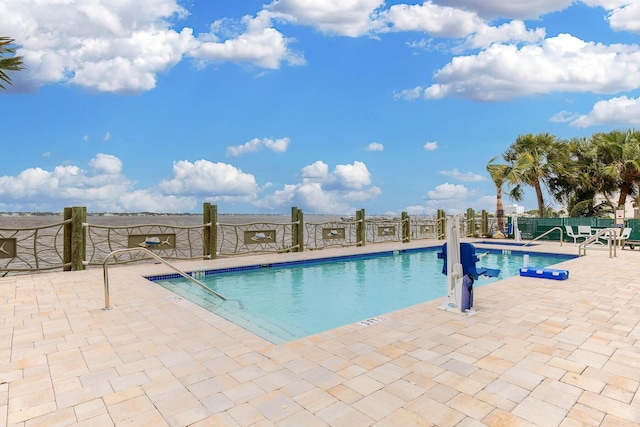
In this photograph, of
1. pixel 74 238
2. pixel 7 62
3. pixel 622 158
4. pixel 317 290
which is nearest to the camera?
pixel 7 62

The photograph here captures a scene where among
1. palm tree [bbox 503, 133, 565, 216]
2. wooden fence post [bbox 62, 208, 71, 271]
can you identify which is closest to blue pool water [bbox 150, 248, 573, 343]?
wooden fence post [bbox 62, 208, 71, 271]

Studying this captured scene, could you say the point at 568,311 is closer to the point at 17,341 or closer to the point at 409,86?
the point at 17,341

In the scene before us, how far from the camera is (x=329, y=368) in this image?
2.99 m

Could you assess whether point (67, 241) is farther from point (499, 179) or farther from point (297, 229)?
point (499, 179)

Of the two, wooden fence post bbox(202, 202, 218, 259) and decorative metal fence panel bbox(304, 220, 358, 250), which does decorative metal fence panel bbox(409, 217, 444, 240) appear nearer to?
decorative metal fence panel bbox(304, 220, 358, 250)

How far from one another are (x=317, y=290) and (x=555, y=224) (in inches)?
525

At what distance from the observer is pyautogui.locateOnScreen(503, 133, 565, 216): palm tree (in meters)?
18.6

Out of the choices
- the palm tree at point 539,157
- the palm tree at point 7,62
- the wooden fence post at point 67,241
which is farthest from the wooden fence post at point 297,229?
the palm tree at point 539,157

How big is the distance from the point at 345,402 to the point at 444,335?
1697 millimetres

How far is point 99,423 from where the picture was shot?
228cm

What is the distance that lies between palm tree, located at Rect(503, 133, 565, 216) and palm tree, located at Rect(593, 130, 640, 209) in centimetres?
173

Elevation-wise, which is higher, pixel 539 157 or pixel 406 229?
pixel 539 157

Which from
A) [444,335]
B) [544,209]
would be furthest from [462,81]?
[444,335]

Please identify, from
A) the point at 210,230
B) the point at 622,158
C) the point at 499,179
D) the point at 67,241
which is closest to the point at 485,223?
the point at 499,179
